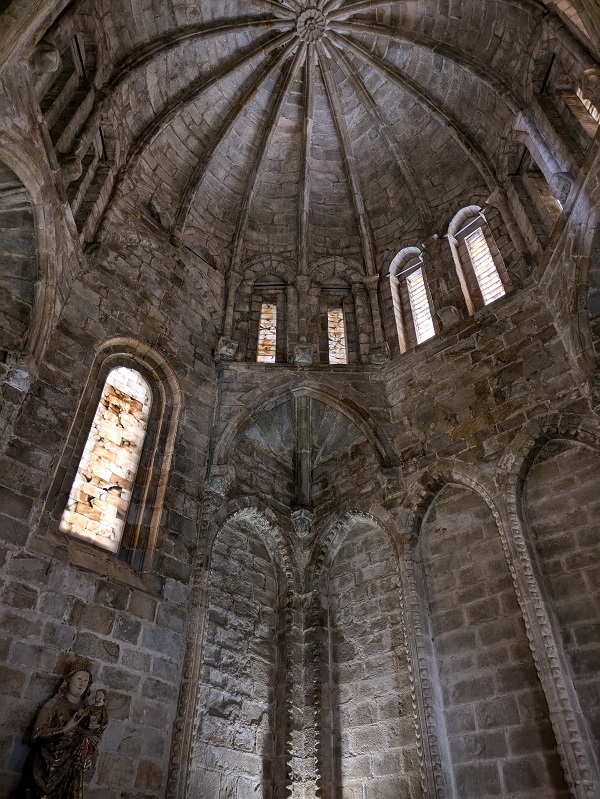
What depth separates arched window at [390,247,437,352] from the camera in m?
10.6

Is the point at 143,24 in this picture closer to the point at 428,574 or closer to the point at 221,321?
the point at 221,321

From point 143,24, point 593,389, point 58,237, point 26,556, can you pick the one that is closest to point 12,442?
point 26,556

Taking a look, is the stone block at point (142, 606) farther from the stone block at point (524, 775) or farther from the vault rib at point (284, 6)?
the vault rib at point (284, 6)

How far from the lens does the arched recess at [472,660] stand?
237 inches

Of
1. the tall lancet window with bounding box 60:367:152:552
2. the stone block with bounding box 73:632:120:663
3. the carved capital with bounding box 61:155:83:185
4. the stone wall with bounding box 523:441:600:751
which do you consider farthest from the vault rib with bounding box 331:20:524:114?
the stone block with bounding box 73:632:120:663

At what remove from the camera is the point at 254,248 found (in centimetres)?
1227

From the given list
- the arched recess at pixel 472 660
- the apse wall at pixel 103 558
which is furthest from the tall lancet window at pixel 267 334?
the arched recess at pixel 472 660

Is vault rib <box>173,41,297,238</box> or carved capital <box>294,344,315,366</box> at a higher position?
vault rib <box>173,41,297,238</box>

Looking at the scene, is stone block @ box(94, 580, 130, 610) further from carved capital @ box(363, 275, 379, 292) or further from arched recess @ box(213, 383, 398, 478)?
carved capital @ box(363, 275, 379, 292)

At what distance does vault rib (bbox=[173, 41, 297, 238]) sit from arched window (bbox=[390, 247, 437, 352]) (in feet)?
13.3

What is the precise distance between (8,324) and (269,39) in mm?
8647

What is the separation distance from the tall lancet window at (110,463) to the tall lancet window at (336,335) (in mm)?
3523

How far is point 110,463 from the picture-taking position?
7.80m

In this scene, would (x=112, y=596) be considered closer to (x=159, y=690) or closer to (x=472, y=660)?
(x=159, y=690)
